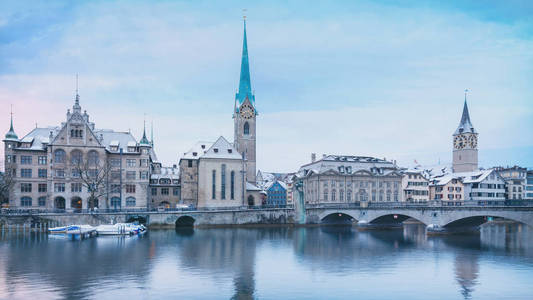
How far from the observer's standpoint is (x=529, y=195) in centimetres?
13412

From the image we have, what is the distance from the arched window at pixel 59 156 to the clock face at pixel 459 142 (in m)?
124

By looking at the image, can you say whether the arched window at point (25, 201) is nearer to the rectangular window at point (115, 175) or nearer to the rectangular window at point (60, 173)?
the rectangular window at point (60, 173)

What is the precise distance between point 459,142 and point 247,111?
3136 inches

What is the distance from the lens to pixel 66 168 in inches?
3487

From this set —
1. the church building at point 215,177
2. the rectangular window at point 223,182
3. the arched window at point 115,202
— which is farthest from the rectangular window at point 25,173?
the rectangular window at point 223,182

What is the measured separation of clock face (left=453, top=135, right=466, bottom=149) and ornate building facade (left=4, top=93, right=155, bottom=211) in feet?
369

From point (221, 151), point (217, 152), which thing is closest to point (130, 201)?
point (217, 152)

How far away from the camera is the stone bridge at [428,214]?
5730cm

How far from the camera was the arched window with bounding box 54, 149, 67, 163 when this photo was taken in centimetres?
8912

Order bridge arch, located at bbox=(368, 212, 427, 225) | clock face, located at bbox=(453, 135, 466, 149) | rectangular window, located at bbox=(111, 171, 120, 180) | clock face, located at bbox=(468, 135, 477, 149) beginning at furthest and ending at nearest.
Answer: clock face, located at bbox=(453, 135, 466, 149)
clock face, located at bbox=(468, 135, 477, 149)
rectangular window, located at bbox=(111, 171, 120, 180)
bridge arch, located at bbox=(368, 212, 427, 225)

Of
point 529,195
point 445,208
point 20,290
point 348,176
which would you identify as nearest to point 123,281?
point 20,290

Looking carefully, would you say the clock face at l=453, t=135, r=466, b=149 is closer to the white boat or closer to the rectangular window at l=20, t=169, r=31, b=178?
the white boat

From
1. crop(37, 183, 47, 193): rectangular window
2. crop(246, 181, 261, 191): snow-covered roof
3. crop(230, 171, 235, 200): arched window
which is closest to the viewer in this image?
crop(37, 183, 47, 193): rectangular window

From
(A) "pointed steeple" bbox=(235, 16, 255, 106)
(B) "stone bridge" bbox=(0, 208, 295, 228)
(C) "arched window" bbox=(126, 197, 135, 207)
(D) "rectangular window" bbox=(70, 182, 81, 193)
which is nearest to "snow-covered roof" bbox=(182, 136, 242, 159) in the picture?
(B) "stone bridge" bbox=(0, 208, 295, 228)
